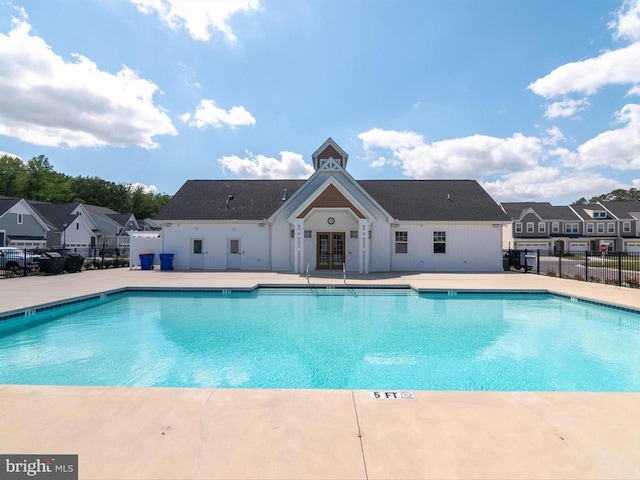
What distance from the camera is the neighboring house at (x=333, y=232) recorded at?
20.6 m

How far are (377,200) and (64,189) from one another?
68.0 m

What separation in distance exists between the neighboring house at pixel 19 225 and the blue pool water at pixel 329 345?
107 ft

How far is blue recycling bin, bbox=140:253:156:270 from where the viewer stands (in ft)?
74.1

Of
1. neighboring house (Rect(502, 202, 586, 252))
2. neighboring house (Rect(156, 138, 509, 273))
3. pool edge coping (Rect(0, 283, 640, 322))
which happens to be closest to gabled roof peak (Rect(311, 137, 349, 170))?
neighboring house (Rect(156, 138, 509, 273))

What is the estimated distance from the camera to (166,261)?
21750 mm

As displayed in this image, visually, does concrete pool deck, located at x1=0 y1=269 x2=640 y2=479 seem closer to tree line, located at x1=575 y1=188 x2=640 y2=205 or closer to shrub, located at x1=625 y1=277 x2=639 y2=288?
shrub, located at x1=625 y1=277 x2=639 y2=288

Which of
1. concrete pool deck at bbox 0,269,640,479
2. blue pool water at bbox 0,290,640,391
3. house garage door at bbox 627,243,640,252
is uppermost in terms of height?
house garage door at bbox 627,243,640,252

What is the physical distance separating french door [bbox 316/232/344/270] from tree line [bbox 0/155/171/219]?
65732 millimetres

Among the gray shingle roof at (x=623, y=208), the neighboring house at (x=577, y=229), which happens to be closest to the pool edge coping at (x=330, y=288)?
the neighboring house at (x=577, y=229)

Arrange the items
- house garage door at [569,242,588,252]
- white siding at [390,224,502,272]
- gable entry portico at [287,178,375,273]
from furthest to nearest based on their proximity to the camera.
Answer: house garage door at [569,242,588,252]
white siding at [390,224,502,272]
gable entry portico at [287,178,375,273]

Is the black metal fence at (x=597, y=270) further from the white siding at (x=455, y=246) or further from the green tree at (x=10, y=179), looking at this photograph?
the green tree at (x=10, y=179)

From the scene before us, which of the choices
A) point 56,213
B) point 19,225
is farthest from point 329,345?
point 56,213

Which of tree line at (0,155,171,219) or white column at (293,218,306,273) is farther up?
tree line at (0,155,171,219)

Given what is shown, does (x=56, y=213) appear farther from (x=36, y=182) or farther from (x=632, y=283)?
(x=632, y=283)
